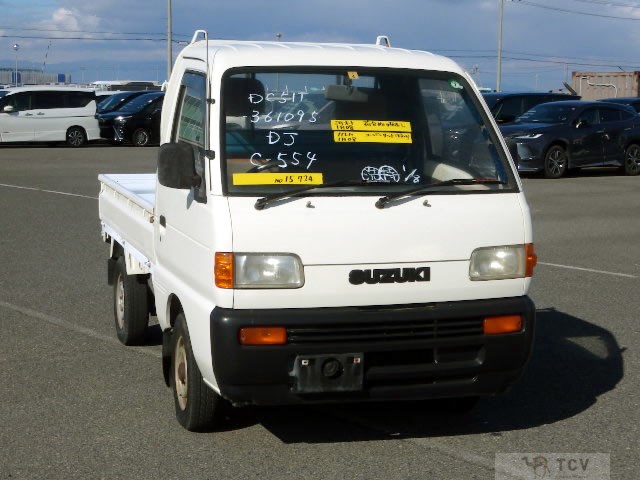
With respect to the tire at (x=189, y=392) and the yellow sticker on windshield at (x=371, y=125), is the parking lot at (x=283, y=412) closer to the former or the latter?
the tire at (x=189, y=392)

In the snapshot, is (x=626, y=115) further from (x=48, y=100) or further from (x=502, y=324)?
(x=502, y=324)

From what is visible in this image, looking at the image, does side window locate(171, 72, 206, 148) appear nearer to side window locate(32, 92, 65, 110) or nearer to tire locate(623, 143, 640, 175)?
tire locate(623, 143, 640, 175)

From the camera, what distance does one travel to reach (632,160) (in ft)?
81.8

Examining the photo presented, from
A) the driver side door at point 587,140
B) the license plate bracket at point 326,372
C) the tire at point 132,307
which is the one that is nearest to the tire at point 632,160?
the driver side door at point 587,140

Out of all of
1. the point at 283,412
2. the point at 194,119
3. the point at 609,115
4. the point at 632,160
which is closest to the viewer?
the point at 194,119

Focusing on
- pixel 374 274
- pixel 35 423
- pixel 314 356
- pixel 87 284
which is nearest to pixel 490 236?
pixel 374 274

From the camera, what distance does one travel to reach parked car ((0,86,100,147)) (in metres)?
31.9

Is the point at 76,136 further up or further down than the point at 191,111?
further down

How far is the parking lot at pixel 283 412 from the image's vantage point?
17.8 feet

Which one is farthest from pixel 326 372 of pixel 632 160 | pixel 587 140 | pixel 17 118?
pixel 17 118

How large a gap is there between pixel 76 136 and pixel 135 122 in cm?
179

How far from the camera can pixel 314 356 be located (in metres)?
5.26

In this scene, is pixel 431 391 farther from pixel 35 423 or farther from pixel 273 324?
pixel 35 423

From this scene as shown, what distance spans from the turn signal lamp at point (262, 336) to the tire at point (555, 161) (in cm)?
1849
